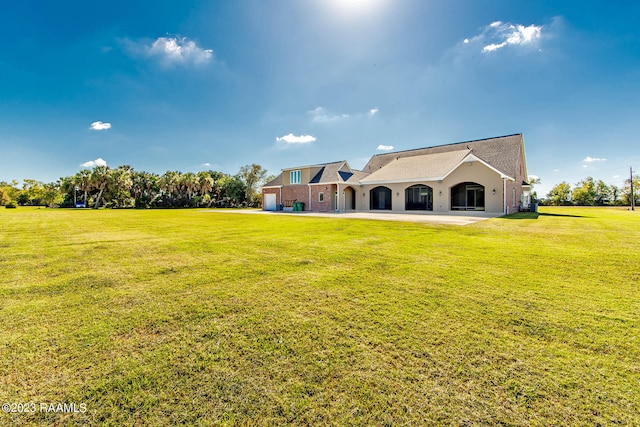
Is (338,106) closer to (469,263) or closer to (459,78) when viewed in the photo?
(459,78)

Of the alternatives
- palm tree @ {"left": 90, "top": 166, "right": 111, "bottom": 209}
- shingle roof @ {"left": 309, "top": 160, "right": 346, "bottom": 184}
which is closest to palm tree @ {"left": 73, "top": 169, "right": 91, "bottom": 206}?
palm tree @ {"left": 90, "top": 166, "right": 111, "bottom": 209}

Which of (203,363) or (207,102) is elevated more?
(207,102)


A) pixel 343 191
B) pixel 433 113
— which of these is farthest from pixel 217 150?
pixel 433 113

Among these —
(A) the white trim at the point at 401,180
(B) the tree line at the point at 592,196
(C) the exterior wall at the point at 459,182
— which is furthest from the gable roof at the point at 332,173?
(B) the tree line at the point at 592,196

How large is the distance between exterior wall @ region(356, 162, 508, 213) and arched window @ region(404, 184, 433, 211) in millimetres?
396

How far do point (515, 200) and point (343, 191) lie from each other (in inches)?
597

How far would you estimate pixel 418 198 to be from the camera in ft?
73.9

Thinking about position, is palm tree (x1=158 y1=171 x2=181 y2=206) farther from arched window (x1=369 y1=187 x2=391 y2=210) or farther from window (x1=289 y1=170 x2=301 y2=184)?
arched window (x1=369 y1=187 x2=391 y2=210)

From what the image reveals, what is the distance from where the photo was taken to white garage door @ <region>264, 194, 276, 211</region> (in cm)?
3150

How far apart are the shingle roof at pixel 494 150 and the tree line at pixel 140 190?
28.0 metres

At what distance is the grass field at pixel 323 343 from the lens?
68.1 inches

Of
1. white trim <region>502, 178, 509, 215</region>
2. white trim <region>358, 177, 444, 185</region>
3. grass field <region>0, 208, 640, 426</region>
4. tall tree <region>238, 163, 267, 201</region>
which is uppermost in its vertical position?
tall tree <region>238, 163, 267, 201</region>

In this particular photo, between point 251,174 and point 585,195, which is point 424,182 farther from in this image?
point 585,195

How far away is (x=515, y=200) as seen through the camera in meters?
22.0
